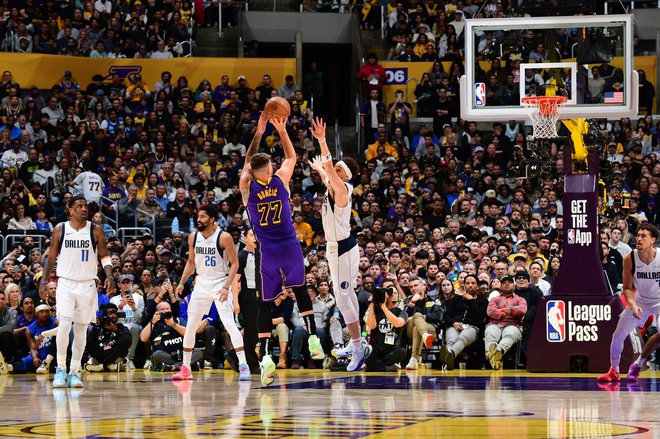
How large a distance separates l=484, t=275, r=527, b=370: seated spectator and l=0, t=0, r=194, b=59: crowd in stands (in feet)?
44.7

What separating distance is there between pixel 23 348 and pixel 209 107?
980 cm

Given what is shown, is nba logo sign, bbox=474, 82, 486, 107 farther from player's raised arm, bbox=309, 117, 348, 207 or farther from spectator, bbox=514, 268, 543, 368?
player's raised arm, bbox=309, 117, 348, 207

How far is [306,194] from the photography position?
22500 millimetres

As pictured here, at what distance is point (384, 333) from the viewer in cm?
1559

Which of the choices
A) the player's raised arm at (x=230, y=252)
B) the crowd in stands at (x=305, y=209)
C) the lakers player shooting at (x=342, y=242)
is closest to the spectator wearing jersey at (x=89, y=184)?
the crowd in stands at (x=305, y=209)

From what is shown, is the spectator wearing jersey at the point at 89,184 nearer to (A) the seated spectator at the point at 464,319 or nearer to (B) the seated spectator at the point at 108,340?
(B) the seated spectator at the point at 108,340

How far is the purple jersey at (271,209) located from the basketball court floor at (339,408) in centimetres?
163

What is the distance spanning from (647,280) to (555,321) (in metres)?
2.25

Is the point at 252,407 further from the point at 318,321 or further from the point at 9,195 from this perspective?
the point at 9,195

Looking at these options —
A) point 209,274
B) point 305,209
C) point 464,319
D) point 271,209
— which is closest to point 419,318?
point 464,319

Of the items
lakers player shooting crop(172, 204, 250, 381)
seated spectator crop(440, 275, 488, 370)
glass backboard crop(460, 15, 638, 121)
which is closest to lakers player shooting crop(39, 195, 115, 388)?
lakers player shooting crop(172, 204, 250, 381)

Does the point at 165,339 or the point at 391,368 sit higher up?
the point at 165,339

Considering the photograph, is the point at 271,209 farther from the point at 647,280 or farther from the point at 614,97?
the point at 614,97

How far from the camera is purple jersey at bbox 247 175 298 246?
1201 cm
